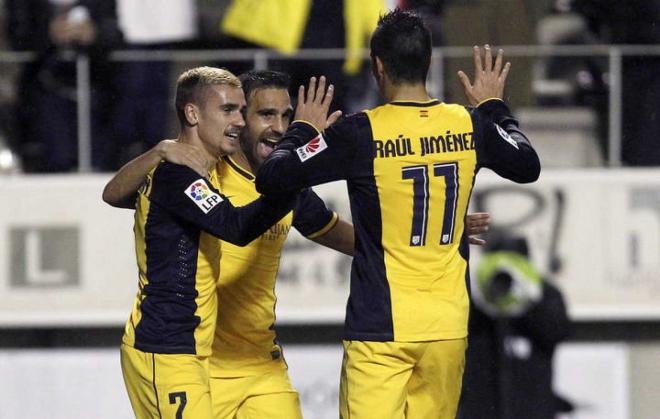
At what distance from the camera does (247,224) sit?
15.2 ft

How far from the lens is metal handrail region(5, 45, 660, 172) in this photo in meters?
8.20

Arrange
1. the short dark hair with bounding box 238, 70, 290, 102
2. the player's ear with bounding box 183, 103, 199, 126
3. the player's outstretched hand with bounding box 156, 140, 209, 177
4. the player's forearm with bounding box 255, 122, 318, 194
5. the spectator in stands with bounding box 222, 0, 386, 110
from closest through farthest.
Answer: the player's forearm with bounding box 255, 122, 318, 194
the player's outstretched hand with bounding box 156, 140, 209, 177
the player's ear with bounding box 183, 103, 199, 126
the short dark hair with bounding box 238, 70, 290, 102
the spectator in stands with bounding box 222, 0, 386, 110

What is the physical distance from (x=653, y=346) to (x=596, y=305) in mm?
505

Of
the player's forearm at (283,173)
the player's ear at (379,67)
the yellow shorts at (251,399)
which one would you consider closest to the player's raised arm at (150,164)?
the player's forearm at (283,173)

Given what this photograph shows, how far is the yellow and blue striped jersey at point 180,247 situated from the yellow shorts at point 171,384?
Answer: 1.3 inches

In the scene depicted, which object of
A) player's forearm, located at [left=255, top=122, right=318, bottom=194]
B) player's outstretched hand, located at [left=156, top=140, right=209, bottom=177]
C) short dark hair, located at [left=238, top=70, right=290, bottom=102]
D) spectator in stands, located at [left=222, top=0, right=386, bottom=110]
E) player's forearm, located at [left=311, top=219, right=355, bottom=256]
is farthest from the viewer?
spectator in stands, located at [left=222, top=0, right=386, bottom=110]

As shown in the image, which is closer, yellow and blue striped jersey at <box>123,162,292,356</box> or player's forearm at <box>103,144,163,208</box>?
yellow and blue striped jersey at <box>123,162,292,356</box>

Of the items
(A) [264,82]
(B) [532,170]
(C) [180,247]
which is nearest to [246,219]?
(C) [180,247]

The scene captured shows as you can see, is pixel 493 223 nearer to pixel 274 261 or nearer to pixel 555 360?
pixel 555 360

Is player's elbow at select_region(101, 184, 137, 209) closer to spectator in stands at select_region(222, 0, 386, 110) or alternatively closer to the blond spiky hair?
the blond spiky hair

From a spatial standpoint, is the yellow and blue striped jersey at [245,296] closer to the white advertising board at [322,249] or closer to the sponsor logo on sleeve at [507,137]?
the sponsor logo on sleeve at [507,137]

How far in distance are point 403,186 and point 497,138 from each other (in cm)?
36

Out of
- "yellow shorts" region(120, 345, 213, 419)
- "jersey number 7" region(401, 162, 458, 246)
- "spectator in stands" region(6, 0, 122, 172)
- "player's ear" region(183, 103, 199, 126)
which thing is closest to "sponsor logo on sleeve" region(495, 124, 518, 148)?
"jersey number 7" region(401, 162, 458, 246)

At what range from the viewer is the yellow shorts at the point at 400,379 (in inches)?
180
